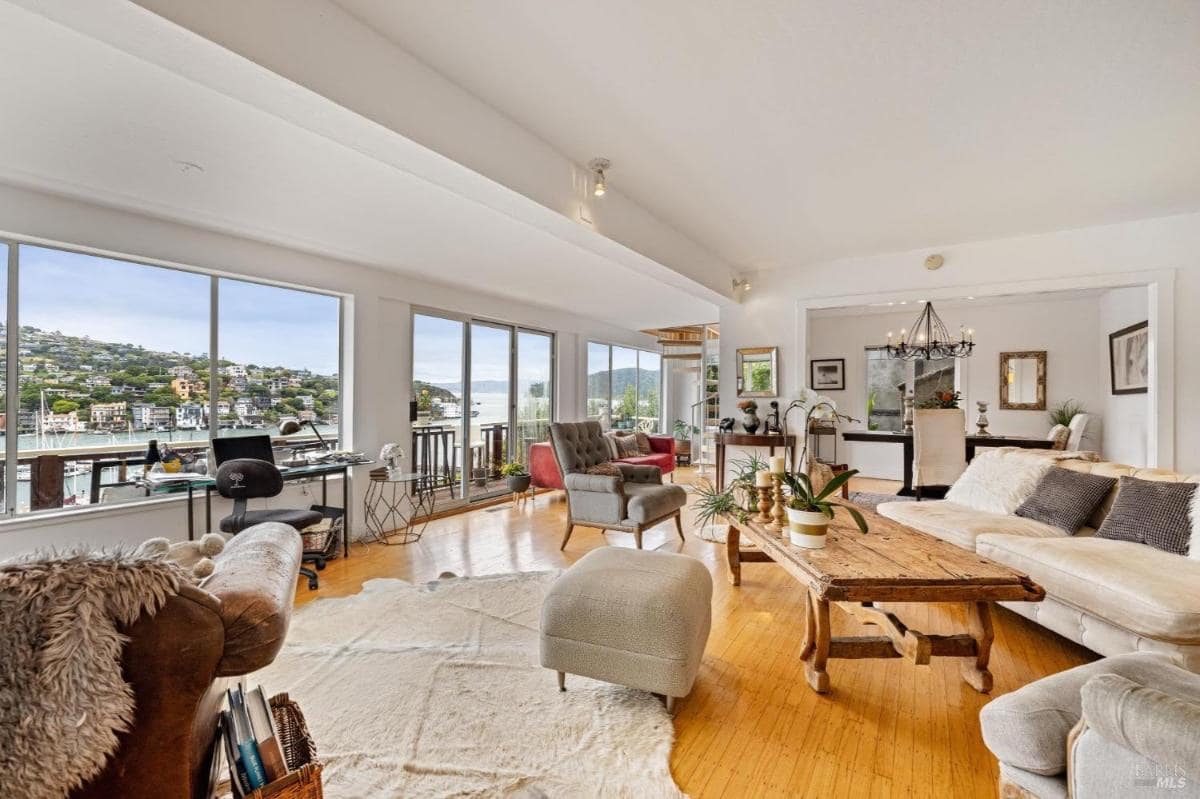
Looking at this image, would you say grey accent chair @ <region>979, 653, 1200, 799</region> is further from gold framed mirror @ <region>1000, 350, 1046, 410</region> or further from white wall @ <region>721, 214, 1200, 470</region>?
gold framed mirror @ <region>1000, 350, 1046, 410</region>

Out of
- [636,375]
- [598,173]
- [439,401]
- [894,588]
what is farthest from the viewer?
[636,375]

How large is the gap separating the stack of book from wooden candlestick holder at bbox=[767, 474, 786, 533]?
2105 mm

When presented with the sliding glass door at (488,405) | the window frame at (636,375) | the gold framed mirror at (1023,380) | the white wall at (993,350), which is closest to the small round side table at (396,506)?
the sliding glass door at (488,405)

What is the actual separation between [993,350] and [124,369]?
29.5 ft

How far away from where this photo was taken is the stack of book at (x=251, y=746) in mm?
1148

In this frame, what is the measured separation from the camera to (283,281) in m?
4.00

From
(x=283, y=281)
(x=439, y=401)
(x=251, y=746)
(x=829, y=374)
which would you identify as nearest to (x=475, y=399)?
(x=439, y=401)

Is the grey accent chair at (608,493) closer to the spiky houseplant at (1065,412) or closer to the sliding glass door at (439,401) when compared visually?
the sliding glass door at (439,401)

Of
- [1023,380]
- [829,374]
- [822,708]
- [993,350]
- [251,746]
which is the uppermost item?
[993,350]

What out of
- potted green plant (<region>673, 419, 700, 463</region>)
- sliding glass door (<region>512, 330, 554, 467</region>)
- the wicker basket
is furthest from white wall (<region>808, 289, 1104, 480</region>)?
the wicker basket

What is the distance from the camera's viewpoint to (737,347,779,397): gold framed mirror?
16.8ft

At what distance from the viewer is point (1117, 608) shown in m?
2.02

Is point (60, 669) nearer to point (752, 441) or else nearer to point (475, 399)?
point (752, 441)

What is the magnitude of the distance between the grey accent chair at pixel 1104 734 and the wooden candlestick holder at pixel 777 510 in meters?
1.29
